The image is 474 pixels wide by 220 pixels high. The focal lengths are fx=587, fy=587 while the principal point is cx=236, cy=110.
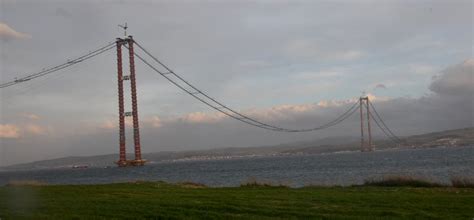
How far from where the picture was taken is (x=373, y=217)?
13.7 meters

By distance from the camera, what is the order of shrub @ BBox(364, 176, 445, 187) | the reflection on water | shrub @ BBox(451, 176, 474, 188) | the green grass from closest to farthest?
1. the green grass
2. shrub @ BBox(451, 176, 474, 188)
3. shrub @ BBox(364, 176, 445, 187)
4. the reflection on water

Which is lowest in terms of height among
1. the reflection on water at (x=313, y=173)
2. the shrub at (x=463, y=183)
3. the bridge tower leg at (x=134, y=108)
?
the reflection on water at (x=313, y=173)

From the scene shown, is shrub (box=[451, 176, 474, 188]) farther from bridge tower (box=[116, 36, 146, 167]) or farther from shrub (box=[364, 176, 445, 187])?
bridge tower (box=[116, 36, 146, 167])

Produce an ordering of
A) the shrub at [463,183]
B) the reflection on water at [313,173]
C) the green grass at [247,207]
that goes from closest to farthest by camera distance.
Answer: the green grass at [247,207] < the shrub at [463,183] < the reflection on water at [313,173]

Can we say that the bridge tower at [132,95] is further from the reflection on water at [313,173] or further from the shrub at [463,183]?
the shrub at [463,183]

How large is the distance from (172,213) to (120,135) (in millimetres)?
59302

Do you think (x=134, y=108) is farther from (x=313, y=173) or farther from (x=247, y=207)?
(x=247, y=207)

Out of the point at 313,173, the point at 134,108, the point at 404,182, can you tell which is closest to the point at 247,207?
the point at 404,182

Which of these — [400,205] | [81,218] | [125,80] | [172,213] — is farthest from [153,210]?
[125,80]

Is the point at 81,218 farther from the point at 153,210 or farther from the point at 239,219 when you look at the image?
the point at 239,219

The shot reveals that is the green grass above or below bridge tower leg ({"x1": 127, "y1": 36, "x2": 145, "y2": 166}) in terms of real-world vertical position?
below

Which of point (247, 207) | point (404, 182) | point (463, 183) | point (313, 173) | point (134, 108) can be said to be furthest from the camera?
point (134, 108)

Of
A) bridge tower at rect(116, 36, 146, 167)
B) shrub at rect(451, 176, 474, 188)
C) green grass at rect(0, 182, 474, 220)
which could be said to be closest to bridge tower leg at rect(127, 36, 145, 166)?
bridge tower at rect(116, 36, 146, 167)

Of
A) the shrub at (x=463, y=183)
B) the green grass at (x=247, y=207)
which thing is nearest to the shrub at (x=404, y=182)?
the shrub at (x=463, y=183)
